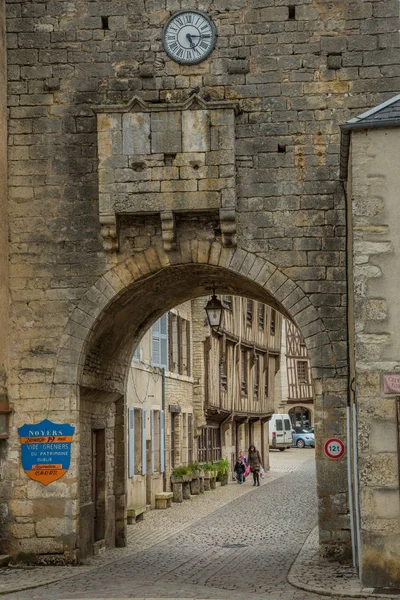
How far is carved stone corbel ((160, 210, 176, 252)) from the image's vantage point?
11.7m

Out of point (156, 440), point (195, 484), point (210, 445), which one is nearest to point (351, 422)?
point (156, 440)

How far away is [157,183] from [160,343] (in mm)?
10429

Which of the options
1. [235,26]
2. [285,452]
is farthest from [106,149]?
[285,452]

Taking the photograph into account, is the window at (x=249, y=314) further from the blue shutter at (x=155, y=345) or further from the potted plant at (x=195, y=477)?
the blue shutter at (x=155, y=345)

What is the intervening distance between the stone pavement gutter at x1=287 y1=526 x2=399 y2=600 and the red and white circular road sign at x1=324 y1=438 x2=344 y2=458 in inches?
43.6

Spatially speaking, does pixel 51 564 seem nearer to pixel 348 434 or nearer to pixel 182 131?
pixel 348 434

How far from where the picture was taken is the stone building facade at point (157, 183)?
11.7m

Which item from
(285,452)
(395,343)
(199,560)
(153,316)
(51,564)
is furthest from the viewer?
(285,452)

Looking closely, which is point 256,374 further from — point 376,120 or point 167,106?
point 376,120

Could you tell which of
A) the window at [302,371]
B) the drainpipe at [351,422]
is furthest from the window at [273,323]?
the drainpipe at [351,422]

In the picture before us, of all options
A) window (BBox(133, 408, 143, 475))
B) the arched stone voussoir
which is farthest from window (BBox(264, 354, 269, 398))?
the arched stone voussoir

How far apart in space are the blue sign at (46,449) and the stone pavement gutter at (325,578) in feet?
8.98

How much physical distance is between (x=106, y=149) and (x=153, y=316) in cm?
360

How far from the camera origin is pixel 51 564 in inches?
457
